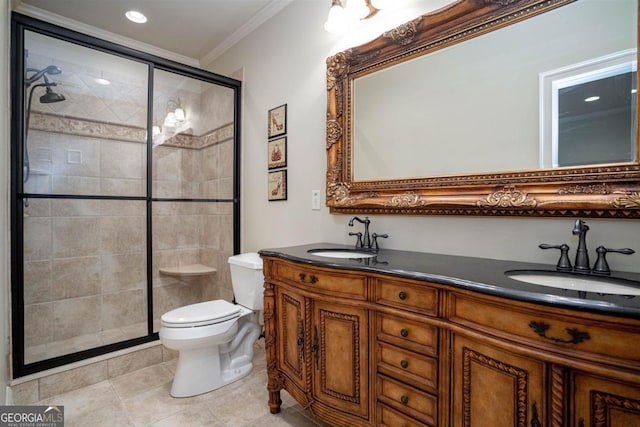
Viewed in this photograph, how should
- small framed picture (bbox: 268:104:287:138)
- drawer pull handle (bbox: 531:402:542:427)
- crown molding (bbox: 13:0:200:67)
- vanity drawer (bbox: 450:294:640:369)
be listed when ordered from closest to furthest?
vanity drawer (bbox: 450:294:640:369), drawer pull handle (bbox: 531:402:542:427), small framed picture (bbox: 268:104:287:138), crown molding (bbox: 13:0:200:67)

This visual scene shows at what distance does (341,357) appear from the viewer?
1.27m

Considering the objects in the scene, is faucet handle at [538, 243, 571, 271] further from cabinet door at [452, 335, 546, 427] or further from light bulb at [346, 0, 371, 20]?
light bulb at [346, 0, 371, 20]

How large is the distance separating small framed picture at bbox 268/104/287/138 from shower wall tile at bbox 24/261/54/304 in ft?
6.15

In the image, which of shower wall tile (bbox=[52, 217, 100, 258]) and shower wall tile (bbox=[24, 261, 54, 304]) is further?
shower wall tile (bbox=[52, 217, 100, 258])

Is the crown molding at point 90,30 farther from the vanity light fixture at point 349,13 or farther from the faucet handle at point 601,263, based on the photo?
the faucet handle at point 601,263

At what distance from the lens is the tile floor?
160 cm

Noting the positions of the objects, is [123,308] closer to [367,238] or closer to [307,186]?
[307,186]

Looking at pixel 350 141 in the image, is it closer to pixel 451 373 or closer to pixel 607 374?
pixel 451 373

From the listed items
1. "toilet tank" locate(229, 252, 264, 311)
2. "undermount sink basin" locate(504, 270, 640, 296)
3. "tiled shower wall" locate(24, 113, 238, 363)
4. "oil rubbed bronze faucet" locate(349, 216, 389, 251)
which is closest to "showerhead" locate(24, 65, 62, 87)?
"tiled shower wall" locate(24, 113, 238, 363)

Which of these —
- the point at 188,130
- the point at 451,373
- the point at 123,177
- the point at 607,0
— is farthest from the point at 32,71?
the point at 607,0

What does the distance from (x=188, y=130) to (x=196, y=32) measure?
0.84 meters

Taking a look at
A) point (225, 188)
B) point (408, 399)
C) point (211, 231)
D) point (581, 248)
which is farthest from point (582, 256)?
point (211, 231)

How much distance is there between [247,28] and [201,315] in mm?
2296

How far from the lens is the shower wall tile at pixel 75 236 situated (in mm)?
2279
